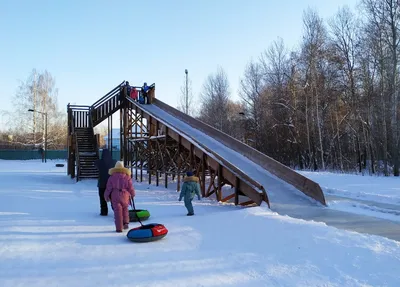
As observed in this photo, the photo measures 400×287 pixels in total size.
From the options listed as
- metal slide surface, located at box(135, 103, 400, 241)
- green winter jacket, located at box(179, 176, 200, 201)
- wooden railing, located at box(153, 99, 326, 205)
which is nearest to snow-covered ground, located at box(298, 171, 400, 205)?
wooden railing, located at box(153, 99, 326, 205)

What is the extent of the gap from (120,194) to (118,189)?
11 cm

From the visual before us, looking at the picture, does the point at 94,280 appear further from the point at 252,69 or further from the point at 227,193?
the point at 252,69

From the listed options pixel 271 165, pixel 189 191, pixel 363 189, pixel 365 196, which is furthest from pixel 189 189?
pixel 363 189

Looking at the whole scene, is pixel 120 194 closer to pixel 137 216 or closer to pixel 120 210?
pixel 120 210

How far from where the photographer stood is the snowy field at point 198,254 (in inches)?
166

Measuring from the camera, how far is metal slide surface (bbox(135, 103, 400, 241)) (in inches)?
300

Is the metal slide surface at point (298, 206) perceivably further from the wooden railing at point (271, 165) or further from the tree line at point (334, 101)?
the tree line at point (334, 101)

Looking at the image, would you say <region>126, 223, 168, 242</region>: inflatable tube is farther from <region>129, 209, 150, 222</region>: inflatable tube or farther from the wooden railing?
the wooden railing

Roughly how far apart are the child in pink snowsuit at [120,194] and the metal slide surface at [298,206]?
Result: 426 cm

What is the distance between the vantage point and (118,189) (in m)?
6.97

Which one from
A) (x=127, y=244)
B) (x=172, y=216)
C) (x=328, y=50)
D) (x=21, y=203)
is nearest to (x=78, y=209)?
(x=21, y=203)

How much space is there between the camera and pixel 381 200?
36.7 feet

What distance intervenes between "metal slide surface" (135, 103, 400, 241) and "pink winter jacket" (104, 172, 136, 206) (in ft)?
14.1

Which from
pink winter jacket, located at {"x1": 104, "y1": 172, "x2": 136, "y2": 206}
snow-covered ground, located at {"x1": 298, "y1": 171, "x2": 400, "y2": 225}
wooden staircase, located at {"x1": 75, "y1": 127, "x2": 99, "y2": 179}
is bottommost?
snow-covered ground, located at {"x1": 298, "y1": 171, "x2": 400, "y2": 225}
